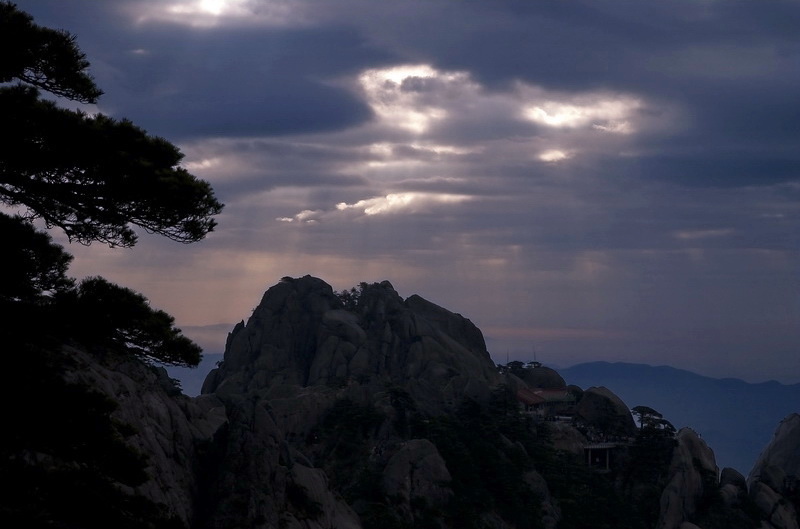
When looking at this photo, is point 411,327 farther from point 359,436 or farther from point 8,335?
point 8,335

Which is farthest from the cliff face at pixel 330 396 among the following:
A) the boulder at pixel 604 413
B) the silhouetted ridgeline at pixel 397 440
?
the boulder at pixel 604 413

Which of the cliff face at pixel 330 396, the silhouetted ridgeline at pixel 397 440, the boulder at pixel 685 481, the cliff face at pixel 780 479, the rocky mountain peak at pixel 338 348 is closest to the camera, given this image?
the silhouetted ridgeline at pixel 397 440

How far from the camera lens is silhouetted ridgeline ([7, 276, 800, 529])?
53000mm

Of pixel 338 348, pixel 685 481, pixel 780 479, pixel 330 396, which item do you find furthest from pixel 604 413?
pixel 330 396

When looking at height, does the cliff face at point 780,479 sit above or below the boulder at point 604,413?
below

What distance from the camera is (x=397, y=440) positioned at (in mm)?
80188

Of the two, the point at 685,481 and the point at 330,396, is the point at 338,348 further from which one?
the point at 685,481

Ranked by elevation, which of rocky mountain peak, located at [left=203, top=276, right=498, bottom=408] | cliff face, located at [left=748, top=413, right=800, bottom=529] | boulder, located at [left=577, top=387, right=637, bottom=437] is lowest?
cliff face, located at [left=748, top=413, right=800, bottom=529]

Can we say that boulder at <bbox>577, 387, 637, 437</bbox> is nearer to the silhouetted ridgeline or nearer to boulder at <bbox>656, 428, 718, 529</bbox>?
the silhouetted ridgeline

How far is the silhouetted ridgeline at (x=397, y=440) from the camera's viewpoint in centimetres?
5300

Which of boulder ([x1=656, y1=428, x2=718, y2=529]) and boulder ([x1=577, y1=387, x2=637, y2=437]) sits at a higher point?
boulder ([x1=577, y1=387, x2=637, y2=437])

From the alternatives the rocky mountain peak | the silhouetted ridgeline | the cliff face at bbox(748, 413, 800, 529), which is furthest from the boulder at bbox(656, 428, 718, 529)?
the rocky mountain peak

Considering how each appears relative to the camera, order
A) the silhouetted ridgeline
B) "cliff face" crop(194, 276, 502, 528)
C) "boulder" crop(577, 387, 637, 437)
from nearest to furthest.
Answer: the silhouetted ridgeline < "cliff face" crop(194, 276, 502, 528) < "boulder" crop(577, 387, 637, 437)

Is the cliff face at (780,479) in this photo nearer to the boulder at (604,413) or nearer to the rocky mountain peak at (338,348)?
the boulder at (604,413)
